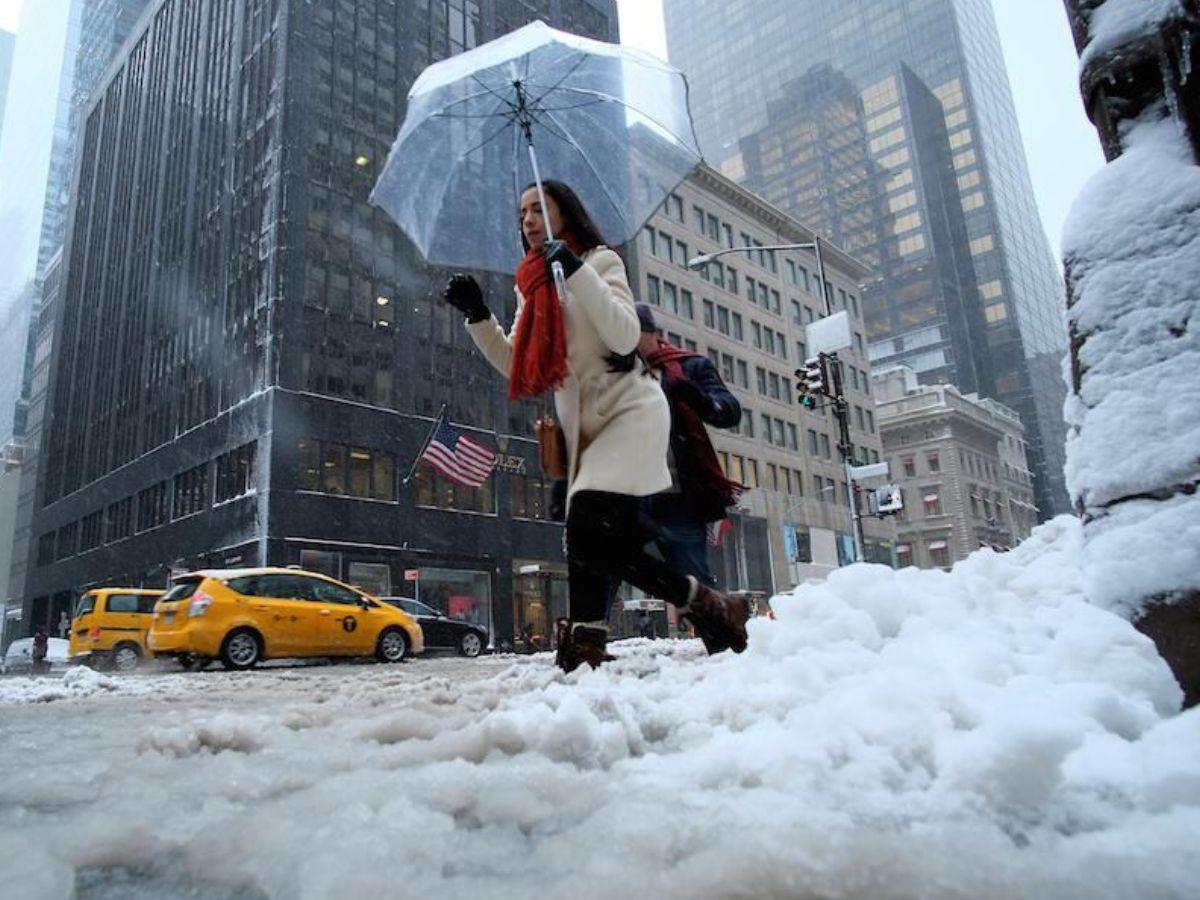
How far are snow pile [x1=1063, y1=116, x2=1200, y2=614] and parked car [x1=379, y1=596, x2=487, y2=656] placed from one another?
1874cm

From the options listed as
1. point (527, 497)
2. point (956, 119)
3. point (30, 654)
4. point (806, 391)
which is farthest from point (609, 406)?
point (956, 119)

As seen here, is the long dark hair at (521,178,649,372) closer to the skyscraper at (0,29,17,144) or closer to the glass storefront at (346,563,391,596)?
the glass storefront at (346,563,391,596)

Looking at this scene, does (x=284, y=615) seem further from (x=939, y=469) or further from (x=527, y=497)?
(x=939, y=469)

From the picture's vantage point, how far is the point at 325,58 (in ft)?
109

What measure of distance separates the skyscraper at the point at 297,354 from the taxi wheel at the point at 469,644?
8.96m

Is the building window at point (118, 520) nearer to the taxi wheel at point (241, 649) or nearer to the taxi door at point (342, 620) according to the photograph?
the taxi door at point (342, 620)

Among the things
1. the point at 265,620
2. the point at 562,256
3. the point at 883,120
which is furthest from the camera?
the point at 883,120

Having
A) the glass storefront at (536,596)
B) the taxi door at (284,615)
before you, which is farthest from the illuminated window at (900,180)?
the taxi door at (284,615)

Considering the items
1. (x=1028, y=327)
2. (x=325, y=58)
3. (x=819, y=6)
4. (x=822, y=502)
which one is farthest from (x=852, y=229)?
(x=325, y=58)

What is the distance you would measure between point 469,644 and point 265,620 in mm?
8676

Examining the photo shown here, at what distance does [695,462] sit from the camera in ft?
14.7

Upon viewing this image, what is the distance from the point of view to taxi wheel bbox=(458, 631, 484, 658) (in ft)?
65.8

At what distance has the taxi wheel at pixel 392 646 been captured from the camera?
13.5 metres

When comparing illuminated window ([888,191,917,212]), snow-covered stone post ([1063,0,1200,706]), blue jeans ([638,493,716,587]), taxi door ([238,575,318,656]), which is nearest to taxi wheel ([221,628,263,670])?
taxi door ([238,575,318,656])
